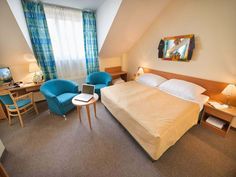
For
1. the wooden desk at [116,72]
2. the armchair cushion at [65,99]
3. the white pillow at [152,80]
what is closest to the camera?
the armchair cushion at [65,99]

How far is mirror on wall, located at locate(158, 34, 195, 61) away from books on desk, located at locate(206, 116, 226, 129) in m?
1.33

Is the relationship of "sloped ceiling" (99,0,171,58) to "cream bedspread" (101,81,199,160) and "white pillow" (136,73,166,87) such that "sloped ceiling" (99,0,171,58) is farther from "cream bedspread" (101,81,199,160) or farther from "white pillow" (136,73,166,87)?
"cream bedspread" (101,81,199,160)

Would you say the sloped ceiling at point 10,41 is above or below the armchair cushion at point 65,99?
above

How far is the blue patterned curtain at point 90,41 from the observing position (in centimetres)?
329

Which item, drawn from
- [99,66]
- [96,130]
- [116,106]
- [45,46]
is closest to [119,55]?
[99,66]

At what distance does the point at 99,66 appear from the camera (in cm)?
407

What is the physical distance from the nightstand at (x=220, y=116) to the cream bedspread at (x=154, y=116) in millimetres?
305

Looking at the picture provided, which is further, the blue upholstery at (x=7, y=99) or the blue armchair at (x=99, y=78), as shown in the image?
the blue armchair at (x=99, y=78)

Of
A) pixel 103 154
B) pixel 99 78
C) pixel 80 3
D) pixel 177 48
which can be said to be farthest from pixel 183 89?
pixel 80 3

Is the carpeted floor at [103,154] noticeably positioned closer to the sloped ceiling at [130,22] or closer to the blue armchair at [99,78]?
the blue armchair at [99,78]

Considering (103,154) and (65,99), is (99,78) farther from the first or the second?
(103,154)

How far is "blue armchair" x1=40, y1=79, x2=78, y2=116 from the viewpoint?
2.36 metres

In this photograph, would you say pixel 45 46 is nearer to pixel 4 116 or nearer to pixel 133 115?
pixel 4 116

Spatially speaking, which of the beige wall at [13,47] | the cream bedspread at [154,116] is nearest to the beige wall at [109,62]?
the cream bedspread at [154,116]
